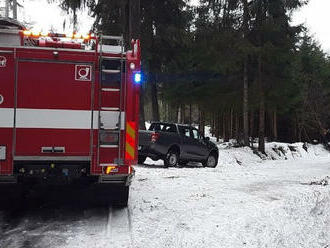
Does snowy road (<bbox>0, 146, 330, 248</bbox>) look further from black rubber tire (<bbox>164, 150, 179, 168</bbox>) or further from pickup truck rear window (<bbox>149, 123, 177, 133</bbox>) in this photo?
pickup truck rear window (<bbox>149, 123, 177, 133</bbox>)

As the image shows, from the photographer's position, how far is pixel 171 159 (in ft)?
60.7

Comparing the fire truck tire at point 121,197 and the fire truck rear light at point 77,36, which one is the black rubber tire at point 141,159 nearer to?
the fire truck tire at point 121,197

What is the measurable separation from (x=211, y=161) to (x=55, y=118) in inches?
533

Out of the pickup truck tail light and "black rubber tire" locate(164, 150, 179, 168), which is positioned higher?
the pickup truck tail light

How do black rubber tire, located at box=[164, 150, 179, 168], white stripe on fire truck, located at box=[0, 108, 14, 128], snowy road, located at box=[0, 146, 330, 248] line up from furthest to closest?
black rubber tire, located at box=[164, 150, 179, 168], white stripe on fire truck, located at box=[0, 108, 14, 128], snowy road, located at box=[0, 146, 330, 248]

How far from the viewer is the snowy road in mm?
6758

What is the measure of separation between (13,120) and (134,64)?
227 cm

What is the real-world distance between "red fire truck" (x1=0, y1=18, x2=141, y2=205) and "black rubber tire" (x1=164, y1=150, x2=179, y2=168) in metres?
10.2

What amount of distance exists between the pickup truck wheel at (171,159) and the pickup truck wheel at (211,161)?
1.92m

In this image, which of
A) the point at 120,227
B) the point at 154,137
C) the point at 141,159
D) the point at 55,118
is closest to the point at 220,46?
the point at 154,137

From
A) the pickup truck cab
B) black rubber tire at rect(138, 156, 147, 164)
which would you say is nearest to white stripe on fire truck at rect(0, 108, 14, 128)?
the pickup truck cab

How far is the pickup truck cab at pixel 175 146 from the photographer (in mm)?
17828

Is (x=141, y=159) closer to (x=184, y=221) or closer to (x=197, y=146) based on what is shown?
(x=197, y=146)

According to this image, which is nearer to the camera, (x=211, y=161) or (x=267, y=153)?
(x=211, y=161)
